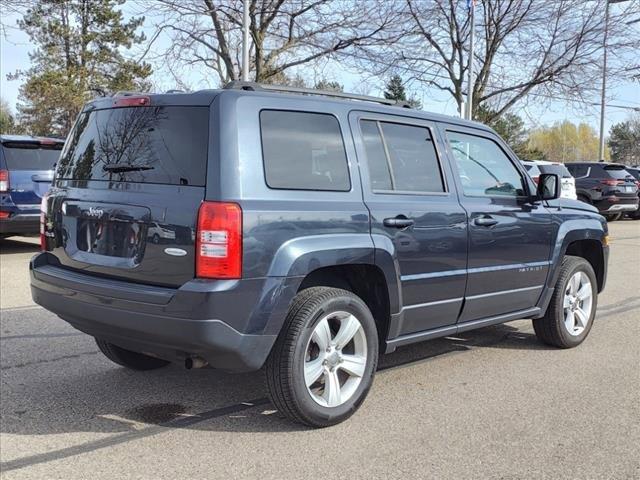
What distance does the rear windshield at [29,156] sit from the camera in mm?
9953

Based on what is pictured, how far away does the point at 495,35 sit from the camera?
75.8 ft

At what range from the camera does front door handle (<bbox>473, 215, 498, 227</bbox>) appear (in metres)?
4.59

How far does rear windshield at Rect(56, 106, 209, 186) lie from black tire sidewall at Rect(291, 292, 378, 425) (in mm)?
975

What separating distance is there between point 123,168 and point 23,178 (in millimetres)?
7105

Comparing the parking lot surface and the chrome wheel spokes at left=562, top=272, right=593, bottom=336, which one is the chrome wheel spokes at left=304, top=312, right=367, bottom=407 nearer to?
the parking lot surface

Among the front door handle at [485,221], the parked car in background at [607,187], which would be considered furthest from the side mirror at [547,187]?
the parked car in background at [607,187]

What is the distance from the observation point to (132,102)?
151 inches

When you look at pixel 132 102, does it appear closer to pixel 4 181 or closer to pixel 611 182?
pixel 4 181

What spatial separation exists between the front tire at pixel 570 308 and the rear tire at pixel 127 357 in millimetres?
3079

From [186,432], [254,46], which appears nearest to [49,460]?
[186,432]

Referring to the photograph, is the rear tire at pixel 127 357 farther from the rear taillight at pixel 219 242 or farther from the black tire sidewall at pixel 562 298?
the black tire sidewall at pixel 562 298

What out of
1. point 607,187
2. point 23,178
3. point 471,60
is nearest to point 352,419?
point 23,178

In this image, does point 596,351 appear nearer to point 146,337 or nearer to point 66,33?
point 146,337

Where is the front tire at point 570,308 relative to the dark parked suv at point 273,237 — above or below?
below
